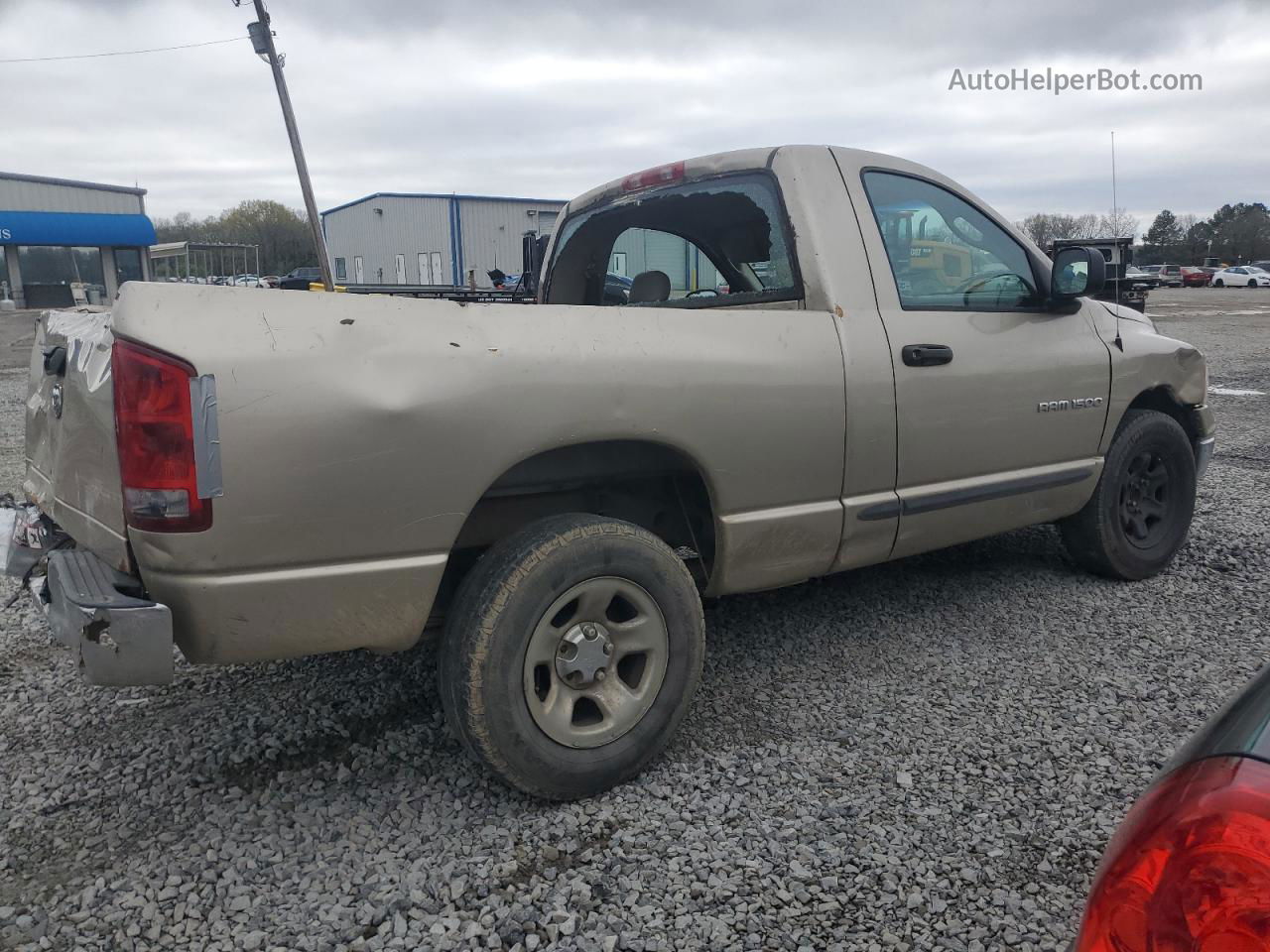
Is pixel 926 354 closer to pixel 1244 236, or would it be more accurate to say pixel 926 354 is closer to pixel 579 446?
pixel 579 446

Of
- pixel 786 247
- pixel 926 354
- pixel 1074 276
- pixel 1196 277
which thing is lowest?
pixel 926 354

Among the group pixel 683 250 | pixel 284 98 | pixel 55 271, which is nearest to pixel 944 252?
pixel 683 250

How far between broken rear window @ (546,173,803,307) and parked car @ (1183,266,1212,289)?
5641 centimetres

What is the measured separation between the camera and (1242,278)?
1955 inches

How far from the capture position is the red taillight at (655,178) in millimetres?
3754

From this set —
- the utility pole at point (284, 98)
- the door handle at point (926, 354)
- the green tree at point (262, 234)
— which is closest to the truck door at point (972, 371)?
the door handle at point (926, 354)

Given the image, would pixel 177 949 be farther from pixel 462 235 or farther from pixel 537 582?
pixel 462 235

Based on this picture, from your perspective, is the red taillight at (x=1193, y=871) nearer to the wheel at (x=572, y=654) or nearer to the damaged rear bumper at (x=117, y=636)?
the wheel at (x=572, y=654)

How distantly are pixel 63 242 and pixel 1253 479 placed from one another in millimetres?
39039

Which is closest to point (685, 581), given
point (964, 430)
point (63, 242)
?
point (964, 430)

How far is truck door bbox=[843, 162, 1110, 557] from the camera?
11.0 ft

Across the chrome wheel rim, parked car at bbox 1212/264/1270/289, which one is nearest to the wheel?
the chrome wheel rim

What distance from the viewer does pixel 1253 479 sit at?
6.65 metres

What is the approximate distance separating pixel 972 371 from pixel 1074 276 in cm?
74
